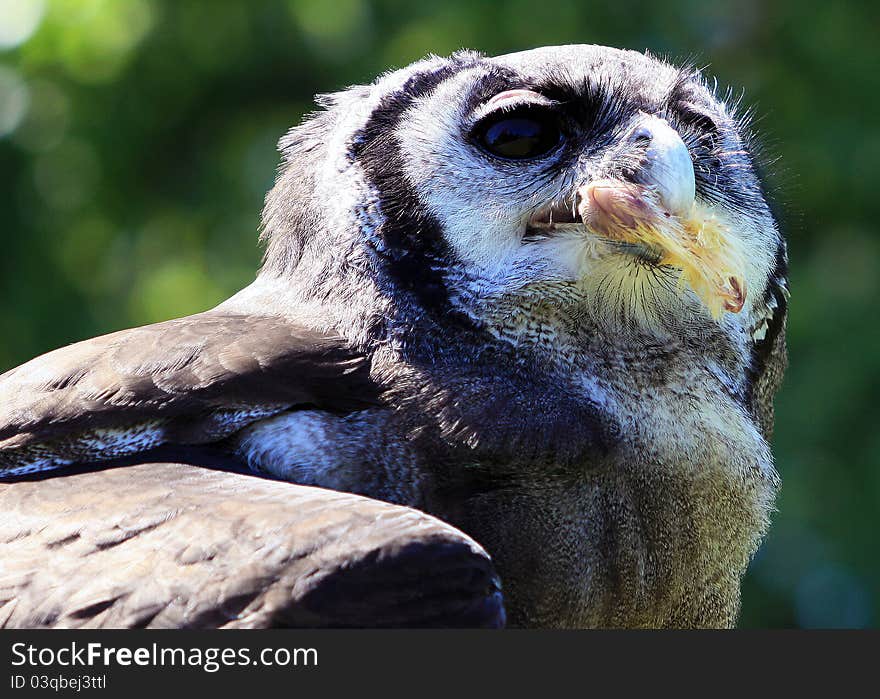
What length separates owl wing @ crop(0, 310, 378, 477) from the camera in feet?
7.80

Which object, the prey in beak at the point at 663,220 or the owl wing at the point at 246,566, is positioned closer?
the owl wing at the point at 246,566

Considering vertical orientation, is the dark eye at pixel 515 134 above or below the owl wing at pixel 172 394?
above

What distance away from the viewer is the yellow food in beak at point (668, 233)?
2.47 meters

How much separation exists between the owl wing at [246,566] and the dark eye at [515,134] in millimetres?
856

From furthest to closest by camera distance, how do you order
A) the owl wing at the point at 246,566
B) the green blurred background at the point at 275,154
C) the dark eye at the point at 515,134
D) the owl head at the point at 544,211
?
the green blurred background at the point at 275,154, the dark eye at the point at 515,134, the owl head at the point at 544,211, the owl wing at the point at 246,566

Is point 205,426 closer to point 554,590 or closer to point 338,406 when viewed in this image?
point 338,406

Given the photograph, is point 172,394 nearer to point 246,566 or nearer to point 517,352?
point 246,566

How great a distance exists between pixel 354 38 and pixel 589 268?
5117 mm

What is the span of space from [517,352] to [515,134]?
0.48m

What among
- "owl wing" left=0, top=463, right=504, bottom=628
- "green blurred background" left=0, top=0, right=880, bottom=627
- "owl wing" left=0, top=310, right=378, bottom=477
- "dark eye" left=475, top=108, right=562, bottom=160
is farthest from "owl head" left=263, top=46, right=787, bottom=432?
"green blurred background" left=0, top=0, right=880, bottom=627

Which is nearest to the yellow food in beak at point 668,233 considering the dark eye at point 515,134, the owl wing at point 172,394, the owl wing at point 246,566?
the dark eye at point 515,134

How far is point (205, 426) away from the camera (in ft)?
7.84

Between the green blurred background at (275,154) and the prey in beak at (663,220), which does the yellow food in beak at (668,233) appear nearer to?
the prey in beak at (663,220)

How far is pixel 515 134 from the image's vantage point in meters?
2.63
